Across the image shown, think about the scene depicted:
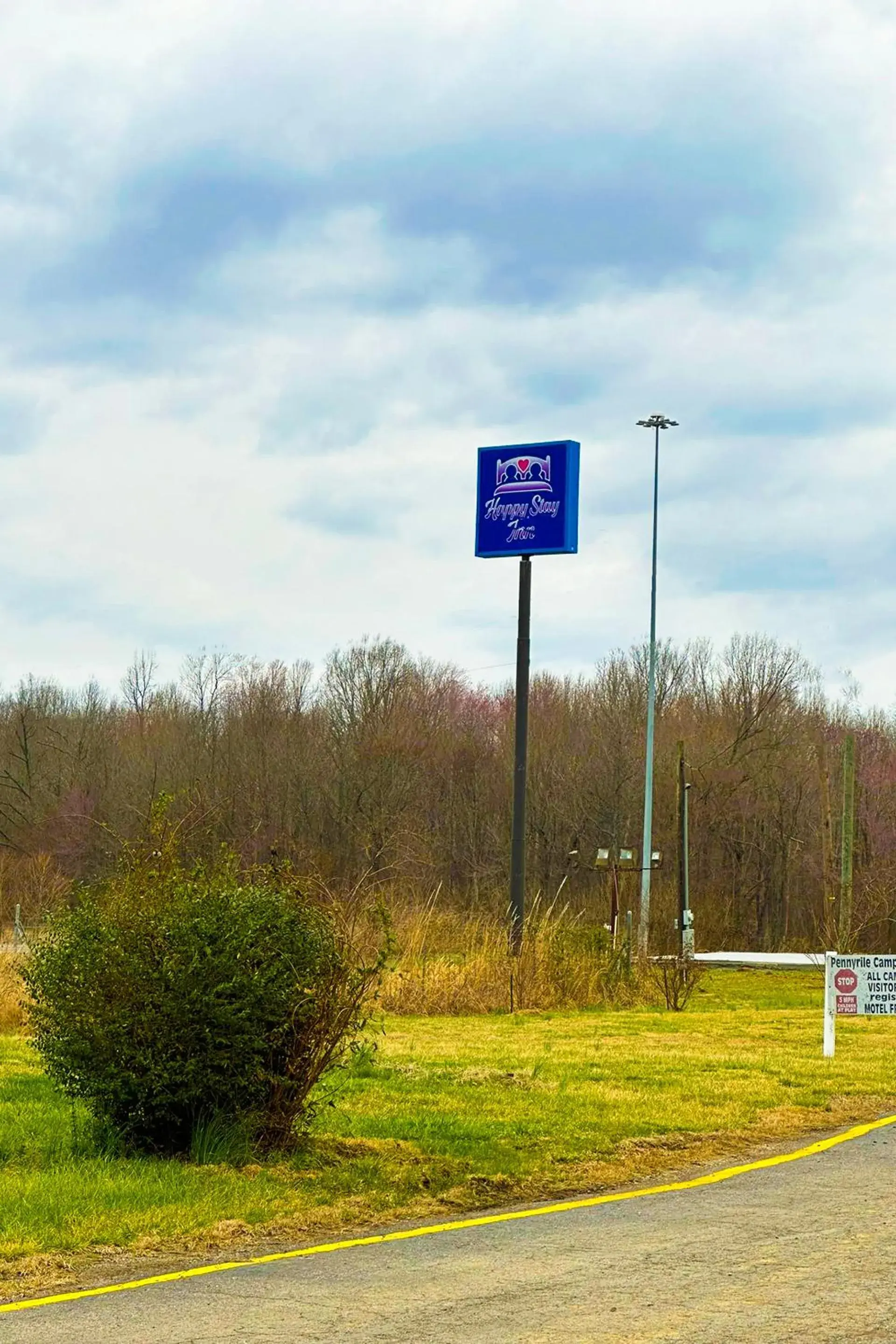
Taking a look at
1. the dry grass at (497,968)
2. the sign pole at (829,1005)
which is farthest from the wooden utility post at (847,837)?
the sign pole at (829,1005)

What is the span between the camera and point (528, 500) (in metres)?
27.9

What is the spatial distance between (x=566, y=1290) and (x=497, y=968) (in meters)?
15.6

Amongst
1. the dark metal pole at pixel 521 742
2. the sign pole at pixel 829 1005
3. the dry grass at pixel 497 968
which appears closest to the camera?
the sign pole at pixel 829 1005

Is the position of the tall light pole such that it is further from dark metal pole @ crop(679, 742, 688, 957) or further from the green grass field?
the green grass field

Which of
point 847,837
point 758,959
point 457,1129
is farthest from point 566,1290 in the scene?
point 758,959

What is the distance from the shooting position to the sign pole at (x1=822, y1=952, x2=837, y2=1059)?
16.7m

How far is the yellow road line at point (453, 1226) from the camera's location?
7.29 metres

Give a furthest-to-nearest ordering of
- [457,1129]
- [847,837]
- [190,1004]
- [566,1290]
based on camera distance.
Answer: [847,837] → [457,1129] → [190,1004] → [566,1290]

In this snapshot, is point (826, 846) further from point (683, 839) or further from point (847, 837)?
point (847, 837)

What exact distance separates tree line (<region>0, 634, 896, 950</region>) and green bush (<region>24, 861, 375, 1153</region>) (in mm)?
39444

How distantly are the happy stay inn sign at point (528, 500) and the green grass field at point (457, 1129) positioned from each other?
10.1 meters

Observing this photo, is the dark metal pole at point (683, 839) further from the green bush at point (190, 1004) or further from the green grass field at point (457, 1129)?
the green bush at point (190, 1004)

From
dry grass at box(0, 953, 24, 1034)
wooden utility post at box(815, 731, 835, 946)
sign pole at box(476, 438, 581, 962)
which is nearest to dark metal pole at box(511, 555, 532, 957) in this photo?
sign pole at box(476, 438, 581, 962)

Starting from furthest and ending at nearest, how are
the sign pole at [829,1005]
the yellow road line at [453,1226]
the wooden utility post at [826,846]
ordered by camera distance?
the wooden utility post at [826,846] < the sign pole at [829,1005] < the yellow road line at [453,1226]
